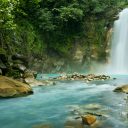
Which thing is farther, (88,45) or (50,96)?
(88,45)

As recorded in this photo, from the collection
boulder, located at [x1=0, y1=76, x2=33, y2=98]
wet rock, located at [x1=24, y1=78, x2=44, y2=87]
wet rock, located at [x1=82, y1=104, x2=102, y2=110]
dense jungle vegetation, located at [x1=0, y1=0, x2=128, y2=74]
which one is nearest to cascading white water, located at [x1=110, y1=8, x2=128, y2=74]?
dense jungle vegetation, located at [x1=0, y1=0, x2=128, y2=74]

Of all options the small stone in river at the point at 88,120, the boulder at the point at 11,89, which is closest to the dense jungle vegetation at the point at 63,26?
the boulder at the point at 11,89

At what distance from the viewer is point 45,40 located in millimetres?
36969

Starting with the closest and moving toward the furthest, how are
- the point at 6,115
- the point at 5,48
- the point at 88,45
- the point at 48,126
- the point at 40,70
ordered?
the point at 48,126
the point at 6,115
the point at 5,48
the point at 40,70
the point at 88,45

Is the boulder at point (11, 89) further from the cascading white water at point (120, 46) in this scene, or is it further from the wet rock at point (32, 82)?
the cascading white water at point (120, 46)

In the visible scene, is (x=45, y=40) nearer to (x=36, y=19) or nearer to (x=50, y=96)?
(x=36, y=19)

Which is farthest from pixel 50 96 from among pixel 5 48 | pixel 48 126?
pixel 5 48

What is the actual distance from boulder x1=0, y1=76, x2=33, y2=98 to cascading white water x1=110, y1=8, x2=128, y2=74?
2184 centimetres

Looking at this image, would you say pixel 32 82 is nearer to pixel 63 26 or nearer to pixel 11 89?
pixel 11 89

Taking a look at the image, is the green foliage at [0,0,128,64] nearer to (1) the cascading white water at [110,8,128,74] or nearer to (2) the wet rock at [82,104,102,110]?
(1) the cascading white water at [110,8,128,74]

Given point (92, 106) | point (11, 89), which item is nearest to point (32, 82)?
point (11, 89)

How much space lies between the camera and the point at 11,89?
1581cm

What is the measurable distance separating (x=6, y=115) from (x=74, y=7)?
25.6m

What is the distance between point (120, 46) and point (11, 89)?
951 inches
